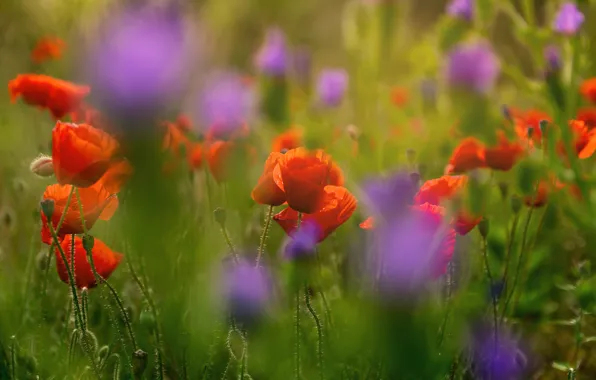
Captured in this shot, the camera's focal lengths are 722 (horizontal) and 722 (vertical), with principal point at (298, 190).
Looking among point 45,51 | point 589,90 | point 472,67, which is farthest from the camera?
point 472,67

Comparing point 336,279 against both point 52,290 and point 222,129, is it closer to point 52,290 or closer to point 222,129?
point 222,129

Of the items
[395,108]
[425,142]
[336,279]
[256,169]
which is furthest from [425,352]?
[395,108]

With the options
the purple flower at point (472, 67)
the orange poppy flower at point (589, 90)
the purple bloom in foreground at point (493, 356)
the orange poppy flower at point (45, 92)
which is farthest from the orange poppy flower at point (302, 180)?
the purple flower at point (472, 67)

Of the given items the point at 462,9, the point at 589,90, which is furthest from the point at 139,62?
the point at 462,9

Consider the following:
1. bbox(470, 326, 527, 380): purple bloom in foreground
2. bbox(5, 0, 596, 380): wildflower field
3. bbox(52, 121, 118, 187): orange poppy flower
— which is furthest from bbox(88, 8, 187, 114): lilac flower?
bbox(470, 326, 527, 380): purple bloom in foreground

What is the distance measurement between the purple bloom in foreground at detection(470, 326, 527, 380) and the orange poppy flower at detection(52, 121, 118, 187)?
1.86ft

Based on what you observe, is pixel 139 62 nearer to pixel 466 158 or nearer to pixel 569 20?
pixel 466 158

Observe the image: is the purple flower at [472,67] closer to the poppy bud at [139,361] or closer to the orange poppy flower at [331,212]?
the orange poppy flower at [331,212]

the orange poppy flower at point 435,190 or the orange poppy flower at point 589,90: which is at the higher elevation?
the orange poppy flower at point 435,190

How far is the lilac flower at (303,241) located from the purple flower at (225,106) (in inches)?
11.6

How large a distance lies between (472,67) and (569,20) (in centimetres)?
62

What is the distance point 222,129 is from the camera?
1.47 metres

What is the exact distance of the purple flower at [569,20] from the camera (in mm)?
1551

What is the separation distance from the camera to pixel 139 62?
42cm
